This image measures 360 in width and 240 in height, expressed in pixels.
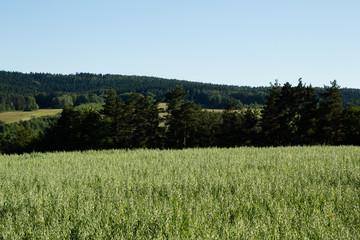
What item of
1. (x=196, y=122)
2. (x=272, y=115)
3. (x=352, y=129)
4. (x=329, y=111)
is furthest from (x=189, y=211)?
(x=352, y=129)

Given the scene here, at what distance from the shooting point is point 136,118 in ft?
174

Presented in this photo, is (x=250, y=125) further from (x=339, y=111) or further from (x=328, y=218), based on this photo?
(x=328, y=218)

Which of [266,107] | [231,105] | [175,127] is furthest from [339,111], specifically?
[175,127]

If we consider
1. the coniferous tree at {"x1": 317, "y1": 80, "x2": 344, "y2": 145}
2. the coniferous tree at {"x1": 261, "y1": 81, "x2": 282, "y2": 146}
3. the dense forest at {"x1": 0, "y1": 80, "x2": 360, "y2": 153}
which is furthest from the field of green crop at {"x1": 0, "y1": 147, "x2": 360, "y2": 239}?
the coniferous tree at {"x1": 317, "y1": 80, "x2": 344, "y2": 145}

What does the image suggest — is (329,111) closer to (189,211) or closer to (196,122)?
(196,122)

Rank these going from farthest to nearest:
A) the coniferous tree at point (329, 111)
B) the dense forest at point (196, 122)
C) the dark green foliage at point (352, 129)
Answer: the dark green foliage at point (352, 129)
the dense forest at point (196, 122)
the coniferous tree at point (329, 111)

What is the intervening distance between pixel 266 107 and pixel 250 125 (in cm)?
745

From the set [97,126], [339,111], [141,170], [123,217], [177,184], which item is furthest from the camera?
[97,126]

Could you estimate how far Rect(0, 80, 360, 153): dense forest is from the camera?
4397 cm

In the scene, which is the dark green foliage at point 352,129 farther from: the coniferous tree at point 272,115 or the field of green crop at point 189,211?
the field of green crop at point 189,211

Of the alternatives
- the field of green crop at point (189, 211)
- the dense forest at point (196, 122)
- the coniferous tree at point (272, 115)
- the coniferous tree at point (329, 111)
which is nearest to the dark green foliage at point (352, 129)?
the dense forest at point (196, 122)

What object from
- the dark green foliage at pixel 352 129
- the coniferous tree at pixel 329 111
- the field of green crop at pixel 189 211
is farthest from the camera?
the dark green foliage at pixel 352 129

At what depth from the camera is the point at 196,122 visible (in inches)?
2114

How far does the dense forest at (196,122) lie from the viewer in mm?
43969
